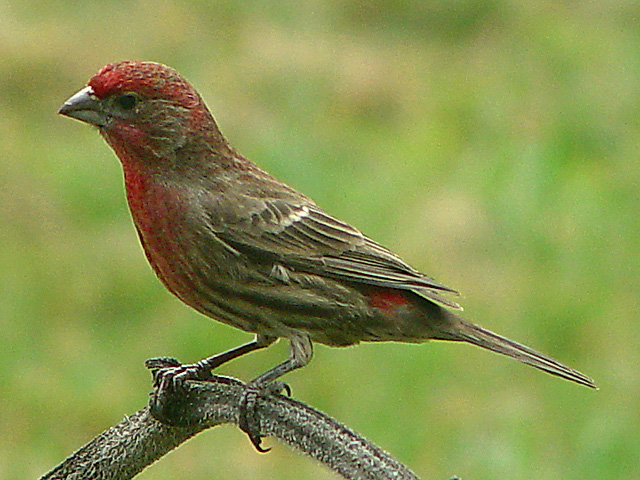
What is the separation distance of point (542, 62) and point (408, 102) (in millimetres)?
999

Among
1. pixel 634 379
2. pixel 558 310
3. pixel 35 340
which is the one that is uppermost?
pixel 558 310

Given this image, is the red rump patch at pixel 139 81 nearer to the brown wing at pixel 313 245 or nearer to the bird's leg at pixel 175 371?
the brown wing at pixel 313 245

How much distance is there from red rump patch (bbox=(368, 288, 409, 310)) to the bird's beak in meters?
0.92

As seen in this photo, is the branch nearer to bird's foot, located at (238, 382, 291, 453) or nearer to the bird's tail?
bird's foot, located at (238, 382, 291, 453)

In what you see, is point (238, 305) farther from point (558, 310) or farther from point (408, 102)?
point (408, 102)

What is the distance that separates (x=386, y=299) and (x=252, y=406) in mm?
1083

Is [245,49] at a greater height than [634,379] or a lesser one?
greater

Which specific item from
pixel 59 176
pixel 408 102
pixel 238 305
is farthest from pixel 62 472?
pixel 408 102

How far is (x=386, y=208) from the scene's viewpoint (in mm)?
7891

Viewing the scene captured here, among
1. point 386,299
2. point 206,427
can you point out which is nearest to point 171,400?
point 206,427

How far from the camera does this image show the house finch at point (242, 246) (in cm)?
380

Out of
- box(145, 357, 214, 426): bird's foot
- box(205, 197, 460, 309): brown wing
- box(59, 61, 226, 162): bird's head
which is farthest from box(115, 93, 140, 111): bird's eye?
box(145, 357, 214, 426): bird's foot

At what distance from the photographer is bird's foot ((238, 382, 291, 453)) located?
309 centimetres

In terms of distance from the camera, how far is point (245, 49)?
383 inches
